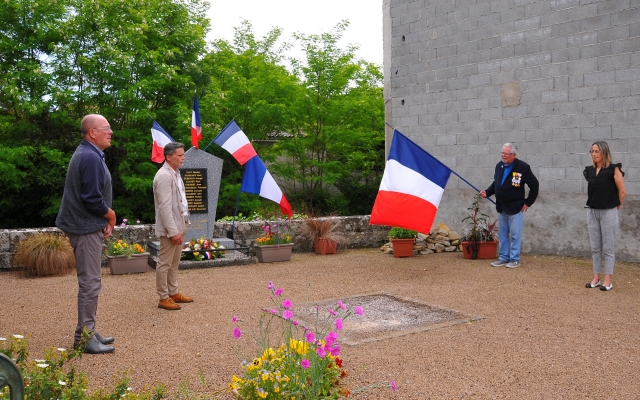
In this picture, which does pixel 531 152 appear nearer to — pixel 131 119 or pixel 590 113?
pixel 590 113

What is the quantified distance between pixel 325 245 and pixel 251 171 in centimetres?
192

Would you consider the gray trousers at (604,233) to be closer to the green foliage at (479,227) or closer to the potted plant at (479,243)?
the potted plant at (479,243)

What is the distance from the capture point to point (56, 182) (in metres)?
14.3

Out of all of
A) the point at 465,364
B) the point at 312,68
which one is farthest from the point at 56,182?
the point at 465,364

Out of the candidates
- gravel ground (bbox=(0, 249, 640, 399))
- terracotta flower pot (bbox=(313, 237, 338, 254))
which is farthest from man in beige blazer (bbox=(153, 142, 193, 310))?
terracotta flower pot (bbox=(313, 237, 338, 254))

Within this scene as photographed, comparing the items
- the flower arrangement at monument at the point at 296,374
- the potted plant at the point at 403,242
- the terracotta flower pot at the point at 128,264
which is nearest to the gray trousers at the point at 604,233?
the potted plant at the point at 403,242

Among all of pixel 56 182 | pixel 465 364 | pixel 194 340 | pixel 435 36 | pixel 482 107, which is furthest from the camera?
pixel 56 182

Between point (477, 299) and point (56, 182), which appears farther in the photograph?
point (56, 182)

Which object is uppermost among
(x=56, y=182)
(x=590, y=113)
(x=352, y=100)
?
(x=352, y=100)

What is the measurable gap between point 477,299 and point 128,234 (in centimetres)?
574

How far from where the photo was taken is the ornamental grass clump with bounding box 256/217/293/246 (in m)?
9.85

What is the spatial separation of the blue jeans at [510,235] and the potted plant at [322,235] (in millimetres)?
2933

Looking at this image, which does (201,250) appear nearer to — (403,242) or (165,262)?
(165,262)

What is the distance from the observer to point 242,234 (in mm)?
10539
